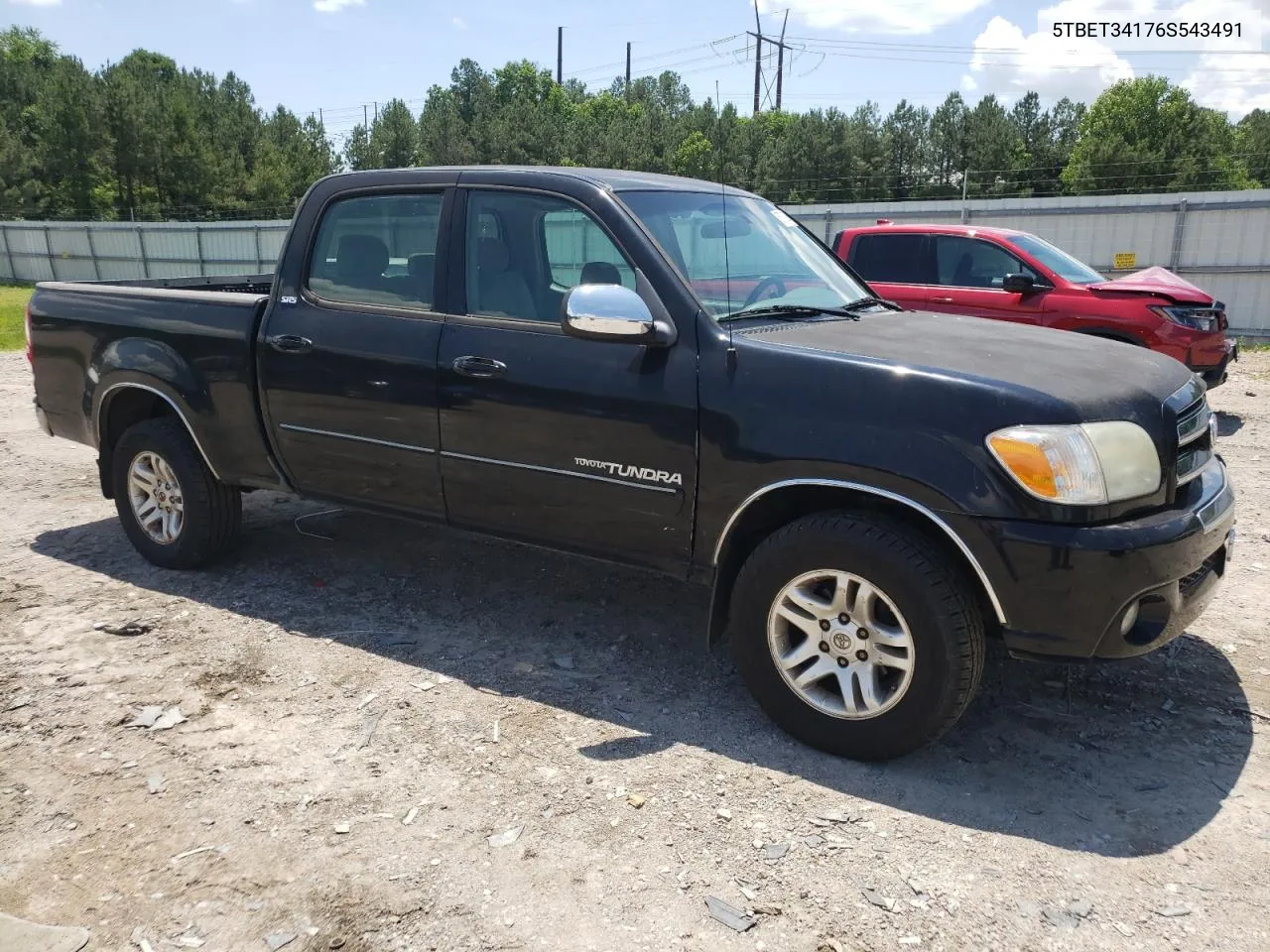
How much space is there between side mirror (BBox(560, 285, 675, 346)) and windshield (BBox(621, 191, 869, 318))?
0.24 metres

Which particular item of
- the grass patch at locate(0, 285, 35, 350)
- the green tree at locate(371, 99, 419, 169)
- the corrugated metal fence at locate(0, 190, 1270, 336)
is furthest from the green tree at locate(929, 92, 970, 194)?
the grass patch at locate(0, 285, 35, 350)

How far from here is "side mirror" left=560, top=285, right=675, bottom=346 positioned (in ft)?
11.4

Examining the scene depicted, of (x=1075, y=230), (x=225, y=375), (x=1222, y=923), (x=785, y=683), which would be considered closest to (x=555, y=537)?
(x=785, y=683)

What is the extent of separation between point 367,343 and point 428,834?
2.13 metres

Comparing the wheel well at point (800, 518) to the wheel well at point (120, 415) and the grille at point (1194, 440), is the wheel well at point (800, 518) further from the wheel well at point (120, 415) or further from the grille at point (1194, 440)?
the wheel well at point (120, 415)

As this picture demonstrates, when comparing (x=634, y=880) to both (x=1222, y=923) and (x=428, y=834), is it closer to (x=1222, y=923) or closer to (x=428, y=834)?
(x=428, y=834)

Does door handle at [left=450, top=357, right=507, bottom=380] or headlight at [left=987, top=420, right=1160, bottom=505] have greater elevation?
door handle at [left=450, top=357, right=507, bottom=380]

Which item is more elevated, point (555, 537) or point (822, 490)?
point (822, 490)

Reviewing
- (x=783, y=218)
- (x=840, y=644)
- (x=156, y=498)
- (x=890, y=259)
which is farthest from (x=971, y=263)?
(x=156, y=498)

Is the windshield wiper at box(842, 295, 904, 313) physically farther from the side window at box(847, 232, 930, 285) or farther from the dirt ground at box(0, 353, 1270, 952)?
the side window at box(847, 232, 930, 285)

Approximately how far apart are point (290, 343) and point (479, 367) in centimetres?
108

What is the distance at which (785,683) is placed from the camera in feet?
11.2

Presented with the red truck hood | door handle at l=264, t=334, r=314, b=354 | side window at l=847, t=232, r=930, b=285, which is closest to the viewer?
door handle at l=264, t=334, r=314, b=354

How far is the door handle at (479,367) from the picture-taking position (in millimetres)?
3889
